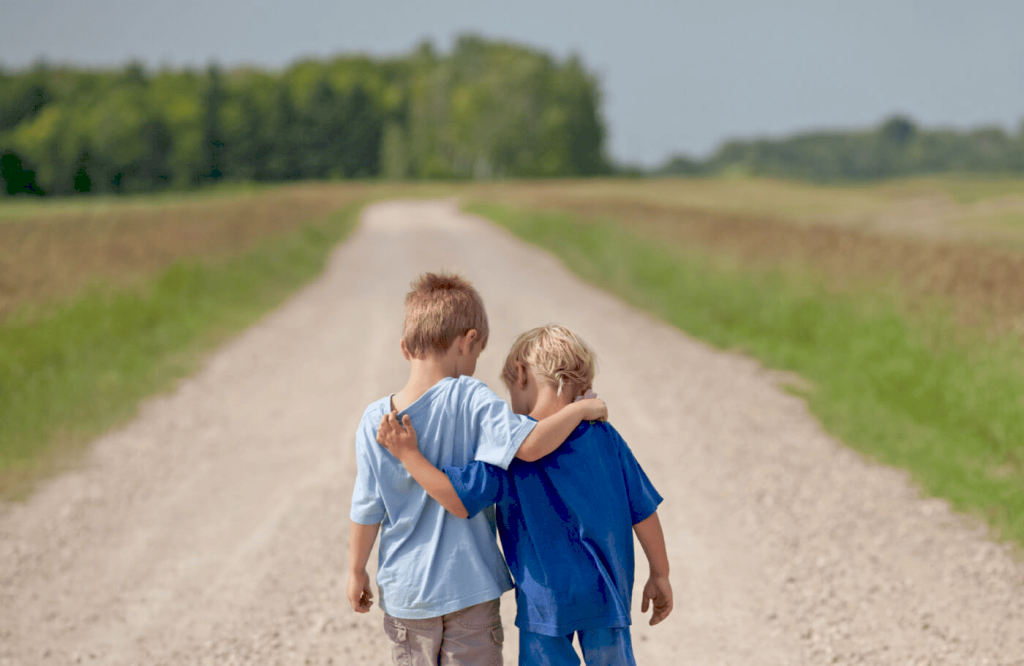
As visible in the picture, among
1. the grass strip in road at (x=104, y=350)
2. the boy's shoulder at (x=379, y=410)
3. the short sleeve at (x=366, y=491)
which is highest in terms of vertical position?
the boy's shoulder at (x=379, y=410)

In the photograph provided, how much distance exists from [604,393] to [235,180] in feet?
290

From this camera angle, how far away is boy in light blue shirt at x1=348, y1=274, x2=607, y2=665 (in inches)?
73.3

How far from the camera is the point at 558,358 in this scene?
1.91m

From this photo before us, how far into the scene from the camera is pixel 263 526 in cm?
451

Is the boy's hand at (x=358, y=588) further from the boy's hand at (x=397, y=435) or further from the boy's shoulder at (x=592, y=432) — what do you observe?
the boy's shoulder at (x=592, y=432)

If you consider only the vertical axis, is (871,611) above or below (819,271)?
below

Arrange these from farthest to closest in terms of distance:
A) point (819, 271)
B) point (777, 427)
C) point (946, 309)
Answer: point (819, 271), point (946, 309), point (777, 427)

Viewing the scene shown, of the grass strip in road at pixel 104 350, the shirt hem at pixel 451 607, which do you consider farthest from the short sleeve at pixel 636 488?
the grass strip in road at pixel 104 350

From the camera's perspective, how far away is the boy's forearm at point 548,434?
1.82m

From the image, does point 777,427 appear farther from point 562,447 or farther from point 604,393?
point 562,447

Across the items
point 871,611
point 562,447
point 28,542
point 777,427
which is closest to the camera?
point 562,447

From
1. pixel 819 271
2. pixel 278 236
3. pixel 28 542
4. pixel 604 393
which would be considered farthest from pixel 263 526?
pixel 278 236

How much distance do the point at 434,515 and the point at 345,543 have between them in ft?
7.94

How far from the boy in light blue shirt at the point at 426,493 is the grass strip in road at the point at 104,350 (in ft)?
14.0
